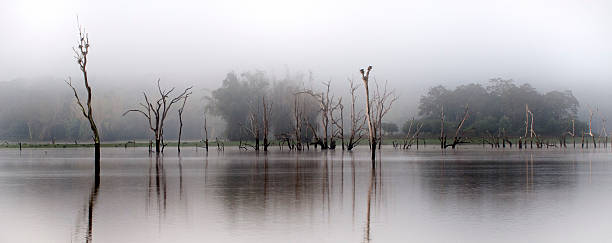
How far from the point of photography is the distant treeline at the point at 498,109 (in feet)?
Result: 359

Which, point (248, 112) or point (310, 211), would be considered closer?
point (310, 211)

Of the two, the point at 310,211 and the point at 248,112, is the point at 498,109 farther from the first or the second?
the point at 310,211

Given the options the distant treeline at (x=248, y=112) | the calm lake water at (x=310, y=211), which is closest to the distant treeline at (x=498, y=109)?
the distant treeline at (x=248, y=112)

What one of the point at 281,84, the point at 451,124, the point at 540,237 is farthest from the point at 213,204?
the point at 451,124

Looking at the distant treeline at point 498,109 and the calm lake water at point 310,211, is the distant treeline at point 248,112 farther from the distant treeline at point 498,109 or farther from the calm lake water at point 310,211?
the calm lake water at point 310,211

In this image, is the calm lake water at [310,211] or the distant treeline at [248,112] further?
the distant treeline at [248,112]

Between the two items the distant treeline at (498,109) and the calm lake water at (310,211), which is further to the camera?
the distant treeline at (498,109)

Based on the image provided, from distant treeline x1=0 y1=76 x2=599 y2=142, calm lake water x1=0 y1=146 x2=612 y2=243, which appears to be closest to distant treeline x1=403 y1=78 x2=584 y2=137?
distant treeline x1=0 y1=76 x2=599 y2=142

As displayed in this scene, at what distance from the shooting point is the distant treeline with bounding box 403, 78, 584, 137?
10931 centimetres

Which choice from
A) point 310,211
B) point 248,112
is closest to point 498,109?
point 248,112

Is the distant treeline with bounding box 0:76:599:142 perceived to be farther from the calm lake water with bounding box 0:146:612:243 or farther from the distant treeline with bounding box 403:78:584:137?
the calm lake water with bounding box 0:146:612:243

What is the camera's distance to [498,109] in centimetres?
11638

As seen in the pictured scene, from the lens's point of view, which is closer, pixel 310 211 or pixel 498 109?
pixel 310 211

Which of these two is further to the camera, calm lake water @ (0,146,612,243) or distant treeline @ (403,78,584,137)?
distant treeline @ (403,78,584,137)
